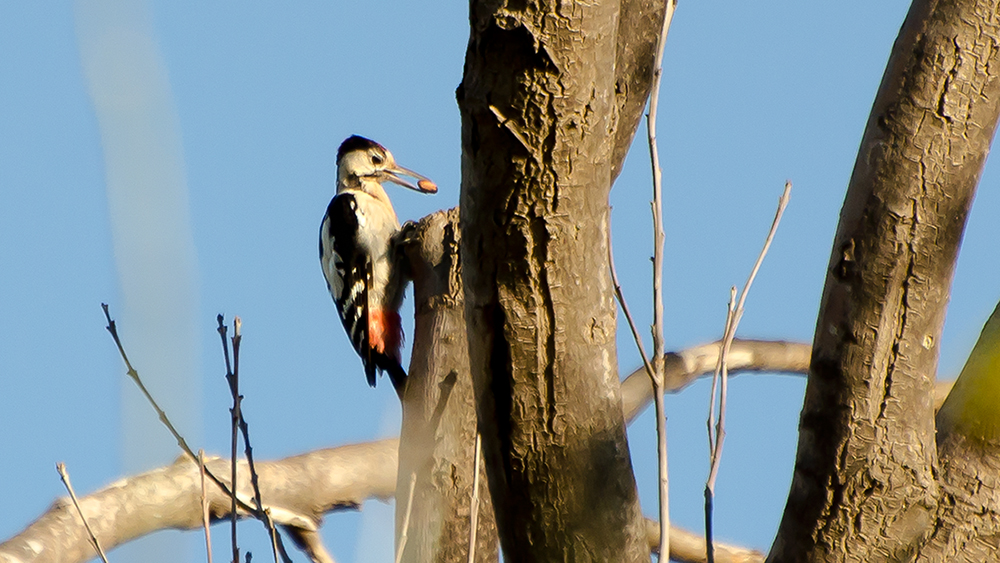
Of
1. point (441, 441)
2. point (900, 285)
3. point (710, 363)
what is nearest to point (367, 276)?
point (710, 363)

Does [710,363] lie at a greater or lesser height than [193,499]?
greater

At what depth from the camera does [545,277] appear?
198 centimetres

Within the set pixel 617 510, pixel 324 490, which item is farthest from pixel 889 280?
pixel 324 490

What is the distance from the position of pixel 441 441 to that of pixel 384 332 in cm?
272

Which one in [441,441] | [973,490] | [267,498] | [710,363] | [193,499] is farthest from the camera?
[710,363]

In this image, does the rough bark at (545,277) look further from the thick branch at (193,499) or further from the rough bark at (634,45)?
the thick branch at (193,499)

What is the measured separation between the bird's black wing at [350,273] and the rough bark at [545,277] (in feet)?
12.2

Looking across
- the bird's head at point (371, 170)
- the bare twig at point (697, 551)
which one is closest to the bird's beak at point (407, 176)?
the bird's head at point (371, 170)

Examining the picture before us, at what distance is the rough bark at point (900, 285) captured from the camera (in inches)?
87.2

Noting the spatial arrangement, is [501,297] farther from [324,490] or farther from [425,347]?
[324,490]

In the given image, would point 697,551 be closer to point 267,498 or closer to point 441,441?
point 267,498

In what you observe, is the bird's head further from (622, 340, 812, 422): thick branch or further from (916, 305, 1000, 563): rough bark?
(916, 305, 1000, 563): rough bark

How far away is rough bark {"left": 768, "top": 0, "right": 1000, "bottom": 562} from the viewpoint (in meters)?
2.21

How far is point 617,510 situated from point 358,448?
338 centimetres
